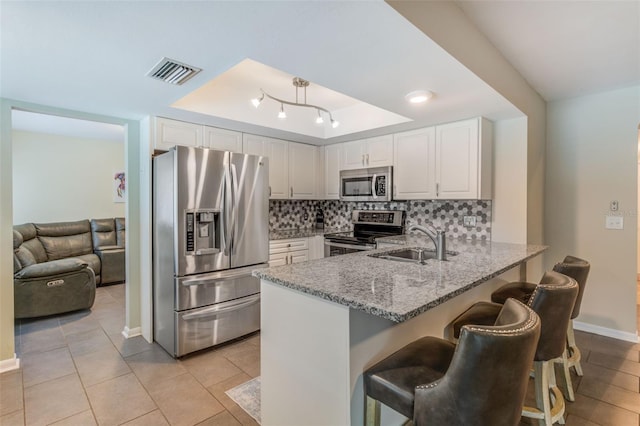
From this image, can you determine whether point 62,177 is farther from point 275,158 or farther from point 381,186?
point 381,186

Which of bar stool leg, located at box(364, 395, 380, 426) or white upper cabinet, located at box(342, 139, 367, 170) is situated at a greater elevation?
white upper cabinet, located at box(342, 139, 367, 170)

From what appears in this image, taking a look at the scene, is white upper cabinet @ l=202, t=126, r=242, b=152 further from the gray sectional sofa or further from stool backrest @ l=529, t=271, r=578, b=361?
stool backrest @ l=529, t=271, r=578, b=361

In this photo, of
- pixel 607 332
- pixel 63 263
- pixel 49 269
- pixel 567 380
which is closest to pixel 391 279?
pixel 567 380

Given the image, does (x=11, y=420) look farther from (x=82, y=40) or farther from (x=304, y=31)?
(x=304, y=31)

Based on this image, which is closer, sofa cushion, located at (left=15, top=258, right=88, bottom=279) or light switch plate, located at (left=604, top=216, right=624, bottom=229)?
light switch plate, located at (left=604, top=216, right=624, bottom=229)

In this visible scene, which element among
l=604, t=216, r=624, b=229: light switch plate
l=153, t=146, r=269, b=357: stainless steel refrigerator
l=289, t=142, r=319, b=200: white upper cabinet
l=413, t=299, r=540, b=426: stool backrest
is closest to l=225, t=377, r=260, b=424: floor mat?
l=153, t=146, r=269, b=357: stainless steel refrigerator

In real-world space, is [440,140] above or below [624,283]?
above

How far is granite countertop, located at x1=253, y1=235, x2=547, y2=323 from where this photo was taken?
122 centimetres

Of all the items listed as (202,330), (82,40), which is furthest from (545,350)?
(82,40)

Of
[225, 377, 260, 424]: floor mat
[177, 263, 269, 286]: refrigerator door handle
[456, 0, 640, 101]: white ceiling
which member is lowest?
[225, 377, 260, 424]: floor mat

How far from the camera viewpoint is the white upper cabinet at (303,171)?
417 cm

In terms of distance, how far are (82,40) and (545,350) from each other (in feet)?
9.26

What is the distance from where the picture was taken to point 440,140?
3283 millimetres

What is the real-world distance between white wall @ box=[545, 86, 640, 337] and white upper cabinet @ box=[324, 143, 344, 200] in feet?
7.92
